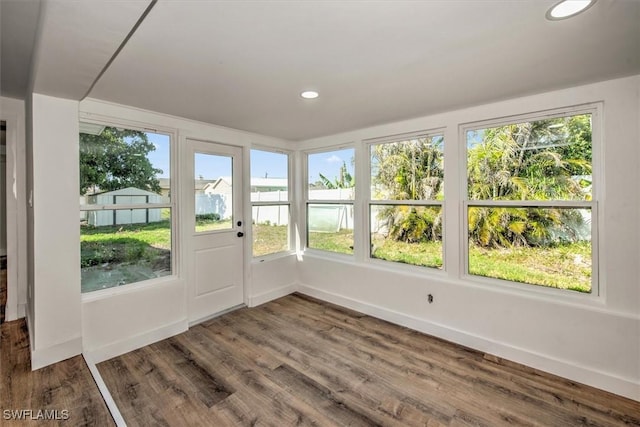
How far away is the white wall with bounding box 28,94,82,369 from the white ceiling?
0.92 feet

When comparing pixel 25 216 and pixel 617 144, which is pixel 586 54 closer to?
pixel 617 144

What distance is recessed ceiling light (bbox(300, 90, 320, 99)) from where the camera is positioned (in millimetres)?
2343

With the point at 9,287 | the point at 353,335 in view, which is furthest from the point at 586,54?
the point at 9,287

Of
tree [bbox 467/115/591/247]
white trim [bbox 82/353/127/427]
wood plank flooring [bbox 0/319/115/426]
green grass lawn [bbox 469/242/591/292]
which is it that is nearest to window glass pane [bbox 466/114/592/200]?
tree [bbox 467/115/591/247]

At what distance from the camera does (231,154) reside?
3664mm

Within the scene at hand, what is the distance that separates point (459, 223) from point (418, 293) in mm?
875

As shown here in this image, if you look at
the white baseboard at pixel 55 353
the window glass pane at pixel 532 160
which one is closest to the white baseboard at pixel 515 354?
the window glass pane at pixel 532 160

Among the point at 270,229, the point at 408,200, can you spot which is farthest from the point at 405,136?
the point at 270,229

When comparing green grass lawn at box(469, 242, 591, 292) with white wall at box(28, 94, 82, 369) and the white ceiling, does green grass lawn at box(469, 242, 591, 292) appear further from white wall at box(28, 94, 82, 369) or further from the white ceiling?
white wall at box(28, 94, 82, 369)

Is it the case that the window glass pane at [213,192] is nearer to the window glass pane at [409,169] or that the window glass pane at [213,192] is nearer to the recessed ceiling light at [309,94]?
the recessed ceiling light at [309,94]

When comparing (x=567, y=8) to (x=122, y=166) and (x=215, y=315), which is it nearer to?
(x=122, y=166)

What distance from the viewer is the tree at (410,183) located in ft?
10.4

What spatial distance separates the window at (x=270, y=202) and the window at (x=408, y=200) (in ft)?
4.53

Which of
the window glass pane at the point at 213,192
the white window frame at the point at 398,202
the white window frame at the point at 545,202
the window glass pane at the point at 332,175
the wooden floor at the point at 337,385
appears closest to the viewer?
the wooden floor at the point at 337,385
